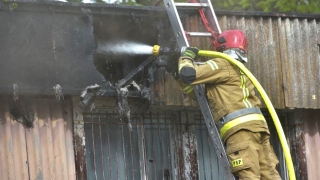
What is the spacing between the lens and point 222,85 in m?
6.40

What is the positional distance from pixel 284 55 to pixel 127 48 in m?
1.85

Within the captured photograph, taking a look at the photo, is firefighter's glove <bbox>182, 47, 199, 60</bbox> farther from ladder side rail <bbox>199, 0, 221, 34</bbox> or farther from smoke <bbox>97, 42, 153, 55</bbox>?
smoke <bbox>97, 42, 153, 55</bbox>

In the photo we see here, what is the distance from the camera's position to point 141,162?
754cm

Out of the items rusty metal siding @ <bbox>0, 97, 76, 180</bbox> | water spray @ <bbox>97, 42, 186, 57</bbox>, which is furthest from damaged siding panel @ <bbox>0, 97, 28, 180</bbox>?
water spray @ <bbox>97, 42, 186, 57</bbox>

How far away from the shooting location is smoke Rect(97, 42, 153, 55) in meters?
7.20

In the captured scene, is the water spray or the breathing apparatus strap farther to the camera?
the water spray

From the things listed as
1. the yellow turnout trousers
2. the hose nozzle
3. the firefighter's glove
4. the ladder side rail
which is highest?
the ladder side rail

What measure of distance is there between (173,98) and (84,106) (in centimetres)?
96

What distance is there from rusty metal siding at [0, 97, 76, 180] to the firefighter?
135cm

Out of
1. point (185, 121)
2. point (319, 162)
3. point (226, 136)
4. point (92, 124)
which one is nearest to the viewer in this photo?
point (226, 136)

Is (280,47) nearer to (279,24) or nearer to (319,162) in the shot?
(279,24)

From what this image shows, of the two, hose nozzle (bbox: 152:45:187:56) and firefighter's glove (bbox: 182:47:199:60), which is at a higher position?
hose nozzle (bbox: 152:45:187:56)

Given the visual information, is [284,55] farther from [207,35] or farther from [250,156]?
[250,156]

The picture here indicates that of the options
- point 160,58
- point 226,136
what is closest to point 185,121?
point 160,58
